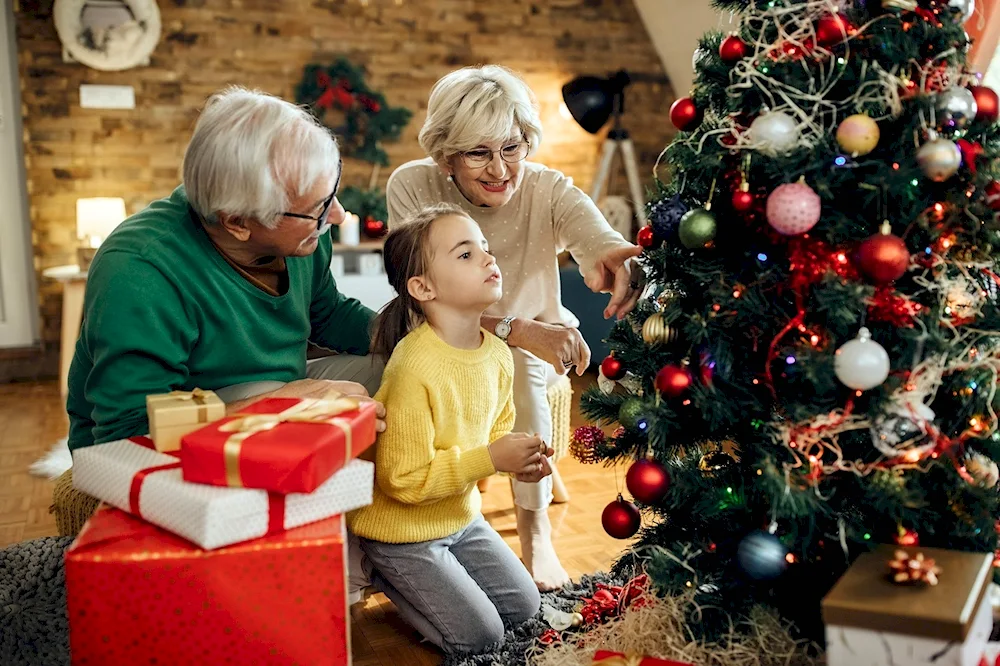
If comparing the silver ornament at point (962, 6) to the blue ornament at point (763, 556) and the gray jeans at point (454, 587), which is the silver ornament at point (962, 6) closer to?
the blue ornament at point (763, 556)

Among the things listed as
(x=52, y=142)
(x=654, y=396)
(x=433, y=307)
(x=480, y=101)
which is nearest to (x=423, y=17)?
(x=52, y=142)

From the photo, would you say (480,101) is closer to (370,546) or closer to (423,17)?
(370,546)

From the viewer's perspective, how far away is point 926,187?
1235mm

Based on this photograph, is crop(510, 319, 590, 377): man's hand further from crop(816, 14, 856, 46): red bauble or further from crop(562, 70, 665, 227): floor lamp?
crop(562, 70, 665, 227): floor lamp

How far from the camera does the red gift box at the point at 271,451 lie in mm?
1126

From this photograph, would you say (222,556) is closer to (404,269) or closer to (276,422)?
(276,422)

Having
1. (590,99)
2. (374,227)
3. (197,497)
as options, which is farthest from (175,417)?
(590,99)

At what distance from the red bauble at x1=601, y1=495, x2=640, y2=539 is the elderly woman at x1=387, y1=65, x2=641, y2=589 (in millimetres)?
362

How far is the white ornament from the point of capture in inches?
45.8

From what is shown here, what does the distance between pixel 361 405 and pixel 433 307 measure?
396mm

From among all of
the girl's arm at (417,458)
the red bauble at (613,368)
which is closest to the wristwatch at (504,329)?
the girl's arm at (417,458)

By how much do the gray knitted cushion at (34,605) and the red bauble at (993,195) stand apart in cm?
161

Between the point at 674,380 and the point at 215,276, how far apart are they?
825 mm

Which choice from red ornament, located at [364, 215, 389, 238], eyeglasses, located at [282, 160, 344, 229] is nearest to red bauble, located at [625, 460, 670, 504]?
eyeglasses, located at [282, 160, 344, 229]
